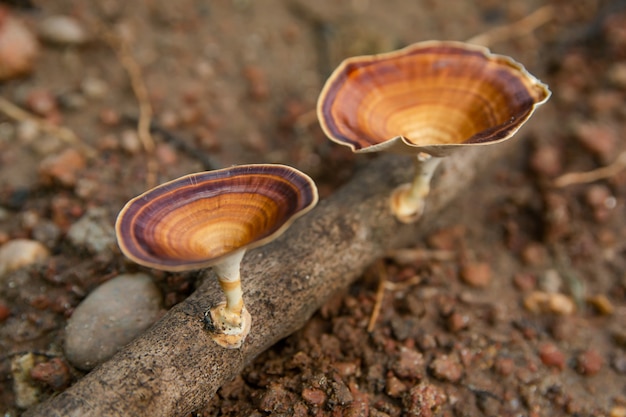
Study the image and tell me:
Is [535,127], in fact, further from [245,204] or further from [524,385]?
[245,204]

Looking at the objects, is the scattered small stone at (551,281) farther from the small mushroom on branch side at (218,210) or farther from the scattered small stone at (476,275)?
the small mushroom on branch side at (218,210)

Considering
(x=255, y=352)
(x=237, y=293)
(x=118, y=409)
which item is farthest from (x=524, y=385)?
(x=118, y=409)

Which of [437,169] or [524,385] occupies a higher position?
[437,169]

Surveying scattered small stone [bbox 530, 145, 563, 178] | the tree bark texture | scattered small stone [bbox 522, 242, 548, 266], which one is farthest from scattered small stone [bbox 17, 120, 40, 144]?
scattered small stone [bbox 530, 145, 563, 178]

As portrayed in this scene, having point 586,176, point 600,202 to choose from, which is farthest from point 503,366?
point 586,176

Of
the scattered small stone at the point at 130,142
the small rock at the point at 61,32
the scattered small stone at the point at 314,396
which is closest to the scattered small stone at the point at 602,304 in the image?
the scattered small stone at the point at 314,396
